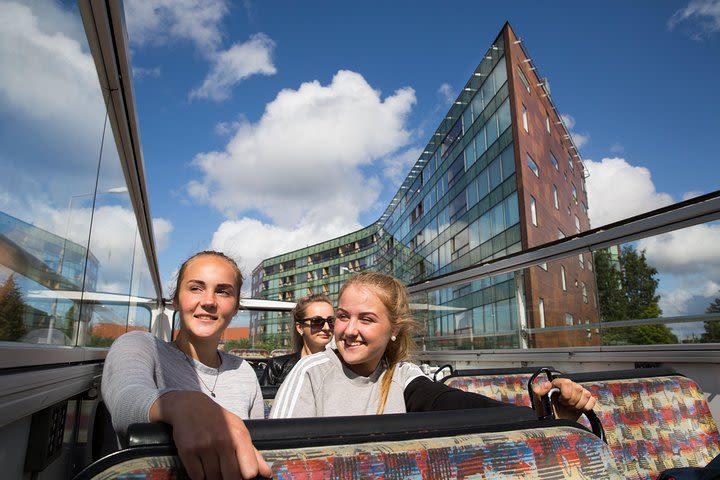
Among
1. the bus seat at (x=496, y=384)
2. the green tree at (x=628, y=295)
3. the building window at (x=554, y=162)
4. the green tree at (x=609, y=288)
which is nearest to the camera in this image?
the bus seat at (x=496, y=384)

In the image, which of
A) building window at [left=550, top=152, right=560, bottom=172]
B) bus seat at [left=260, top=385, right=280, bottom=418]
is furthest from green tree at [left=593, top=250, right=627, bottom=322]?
building window at [left=550, top=152, right=560, bottom=172]

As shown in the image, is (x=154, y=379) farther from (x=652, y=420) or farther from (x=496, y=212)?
(x=496, y=212)

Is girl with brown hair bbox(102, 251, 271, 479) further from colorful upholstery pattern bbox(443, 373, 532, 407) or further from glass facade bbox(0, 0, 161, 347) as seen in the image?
colorful upholstery pattern bbox(443, 373, 532, 407)

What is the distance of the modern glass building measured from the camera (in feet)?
20.4

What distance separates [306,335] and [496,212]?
24592mm

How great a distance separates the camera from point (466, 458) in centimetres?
101

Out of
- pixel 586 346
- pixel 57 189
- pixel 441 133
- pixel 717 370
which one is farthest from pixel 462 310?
pixel 441 133

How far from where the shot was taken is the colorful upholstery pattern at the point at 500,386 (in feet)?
11.2

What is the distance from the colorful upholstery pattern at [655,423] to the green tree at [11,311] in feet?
8.54

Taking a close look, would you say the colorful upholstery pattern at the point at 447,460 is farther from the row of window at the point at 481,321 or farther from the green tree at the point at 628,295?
the row of window at the point at 481,321

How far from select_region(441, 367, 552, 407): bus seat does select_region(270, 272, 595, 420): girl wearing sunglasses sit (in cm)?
135

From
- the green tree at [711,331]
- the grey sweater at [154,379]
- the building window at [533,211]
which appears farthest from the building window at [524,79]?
the grey sweater at [154,379]

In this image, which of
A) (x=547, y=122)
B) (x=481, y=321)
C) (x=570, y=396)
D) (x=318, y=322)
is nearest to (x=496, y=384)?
(x=318, y=322)

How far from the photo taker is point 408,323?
7.23ft
